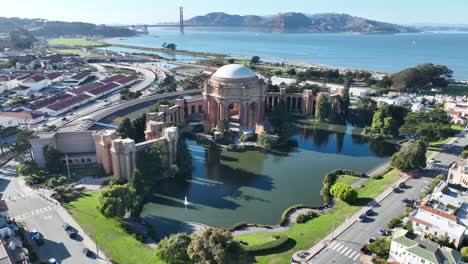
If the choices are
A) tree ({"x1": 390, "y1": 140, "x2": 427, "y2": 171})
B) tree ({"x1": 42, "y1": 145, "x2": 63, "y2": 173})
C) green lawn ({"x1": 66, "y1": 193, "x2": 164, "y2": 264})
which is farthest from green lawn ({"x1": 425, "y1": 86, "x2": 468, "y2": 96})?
tree ({"x1": 42, "y1": 145, "x2": 63, "y2": 173})

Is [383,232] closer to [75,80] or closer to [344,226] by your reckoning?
[344,226]

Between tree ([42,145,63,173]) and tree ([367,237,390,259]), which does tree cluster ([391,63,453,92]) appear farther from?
tree ([42,145,63,173])

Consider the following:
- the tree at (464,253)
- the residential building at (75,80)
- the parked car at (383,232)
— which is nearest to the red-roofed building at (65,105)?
the residential building at (75,80)

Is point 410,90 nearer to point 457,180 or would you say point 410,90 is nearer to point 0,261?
point 457,180

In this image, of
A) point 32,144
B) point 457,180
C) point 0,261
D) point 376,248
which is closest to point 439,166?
point 457,180

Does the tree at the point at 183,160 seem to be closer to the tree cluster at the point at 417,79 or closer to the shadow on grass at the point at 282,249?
the shadow on grass at the point at 282,249

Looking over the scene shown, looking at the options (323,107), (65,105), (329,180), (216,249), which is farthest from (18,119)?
(323,107)
